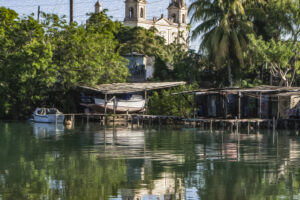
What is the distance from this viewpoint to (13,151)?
19.2 metres

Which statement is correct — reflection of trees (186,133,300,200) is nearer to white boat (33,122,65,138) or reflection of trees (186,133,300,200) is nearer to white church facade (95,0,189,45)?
white boat (33,122,65,138)

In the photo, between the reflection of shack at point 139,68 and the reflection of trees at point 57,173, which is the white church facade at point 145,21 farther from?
the reflection of trees at point 57,173

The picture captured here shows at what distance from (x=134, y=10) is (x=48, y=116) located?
268ft

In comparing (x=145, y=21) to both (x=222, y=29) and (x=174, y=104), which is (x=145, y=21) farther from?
(x=174, y=104)

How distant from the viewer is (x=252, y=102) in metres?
35.7

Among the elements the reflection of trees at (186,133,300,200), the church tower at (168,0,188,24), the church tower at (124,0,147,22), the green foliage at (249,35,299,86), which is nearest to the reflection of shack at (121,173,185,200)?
the reflection of trees at (186,133,300,200)

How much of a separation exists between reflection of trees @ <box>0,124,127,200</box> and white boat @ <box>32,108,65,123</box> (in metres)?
15.7

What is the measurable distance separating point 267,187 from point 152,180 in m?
2.61

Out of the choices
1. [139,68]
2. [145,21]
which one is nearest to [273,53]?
[139,68]

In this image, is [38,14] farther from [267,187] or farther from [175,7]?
[175,7]

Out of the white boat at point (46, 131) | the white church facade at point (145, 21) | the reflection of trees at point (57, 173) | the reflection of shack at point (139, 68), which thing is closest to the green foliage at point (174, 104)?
the white boat at point (46, 131)

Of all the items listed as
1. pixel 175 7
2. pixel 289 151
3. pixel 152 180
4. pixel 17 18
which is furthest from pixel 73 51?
pixel 175 7

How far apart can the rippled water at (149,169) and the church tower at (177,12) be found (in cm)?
10676

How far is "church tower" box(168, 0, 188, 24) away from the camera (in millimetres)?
128375
